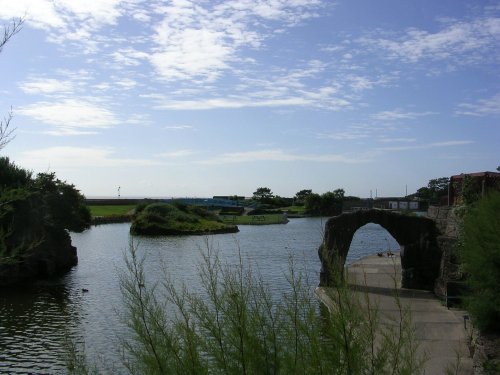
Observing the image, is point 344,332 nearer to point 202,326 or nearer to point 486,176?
point 202,326

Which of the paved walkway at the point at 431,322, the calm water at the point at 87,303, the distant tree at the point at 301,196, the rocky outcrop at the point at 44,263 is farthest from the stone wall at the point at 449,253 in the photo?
the distant tree at the point at 301,196

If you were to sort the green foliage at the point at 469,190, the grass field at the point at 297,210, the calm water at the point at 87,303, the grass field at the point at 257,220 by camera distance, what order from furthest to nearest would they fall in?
the grass field at the point at 297,210 < the grass field at the point at 257,220 < the green foliage at the point at 469,190 < the calm water at the point at 87,303

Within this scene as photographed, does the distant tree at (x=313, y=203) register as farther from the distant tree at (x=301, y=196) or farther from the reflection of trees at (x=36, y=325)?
the reflection of trees at (x=36, y=325)

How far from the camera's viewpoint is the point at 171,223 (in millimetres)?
82188

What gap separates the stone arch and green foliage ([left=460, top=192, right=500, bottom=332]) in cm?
1349

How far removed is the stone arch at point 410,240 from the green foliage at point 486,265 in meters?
13.5

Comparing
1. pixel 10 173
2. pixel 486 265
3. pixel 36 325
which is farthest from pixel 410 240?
pixel 10 173

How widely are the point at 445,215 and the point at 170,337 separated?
87.3ft

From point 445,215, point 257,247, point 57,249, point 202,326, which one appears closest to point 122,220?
point 257,247

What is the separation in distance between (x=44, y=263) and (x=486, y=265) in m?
33.7

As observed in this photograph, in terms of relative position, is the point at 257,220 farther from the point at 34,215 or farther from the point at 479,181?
the point at 479,181

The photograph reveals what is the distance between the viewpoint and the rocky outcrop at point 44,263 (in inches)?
1501

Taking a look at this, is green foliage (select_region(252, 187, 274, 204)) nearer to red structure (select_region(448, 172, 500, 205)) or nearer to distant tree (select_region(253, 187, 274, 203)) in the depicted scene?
distant tree (select_region(253, 187, 274, 203))

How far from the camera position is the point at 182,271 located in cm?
4084
